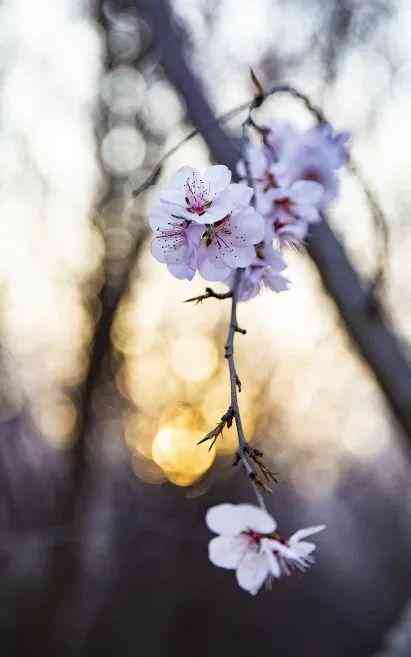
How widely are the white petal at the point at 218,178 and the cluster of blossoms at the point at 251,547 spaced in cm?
37

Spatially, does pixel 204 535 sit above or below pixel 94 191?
below

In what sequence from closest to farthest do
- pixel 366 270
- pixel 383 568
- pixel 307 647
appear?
pixel 366 270 → pixel 307 647 → pixel 383 568

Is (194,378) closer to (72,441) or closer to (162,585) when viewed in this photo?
(72,441)

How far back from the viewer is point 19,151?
13.4 feet

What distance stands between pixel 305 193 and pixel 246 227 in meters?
0.31

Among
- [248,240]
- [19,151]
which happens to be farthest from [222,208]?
[19,151]

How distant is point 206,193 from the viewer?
2.68ft

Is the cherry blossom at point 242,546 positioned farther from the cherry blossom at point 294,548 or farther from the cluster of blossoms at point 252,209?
the cluster of blossoms at point 252,209

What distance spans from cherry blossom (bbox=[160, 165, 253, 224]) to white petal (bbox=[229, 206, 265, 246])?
0.03 m

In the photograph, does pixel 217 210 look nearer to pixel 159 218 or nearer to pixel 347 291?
pixel 159 218

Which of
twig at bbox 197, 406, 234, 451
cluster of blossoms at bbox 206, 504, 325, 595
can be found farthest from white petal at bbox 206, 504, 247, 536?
twig at bbox 197, 406, 234, 451

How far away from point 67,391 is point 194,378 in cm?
167

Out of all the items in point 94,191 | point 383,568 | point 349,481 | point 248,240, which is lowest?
point 383,568

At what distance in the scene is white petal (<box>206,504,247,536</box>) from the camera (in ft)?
2.57
